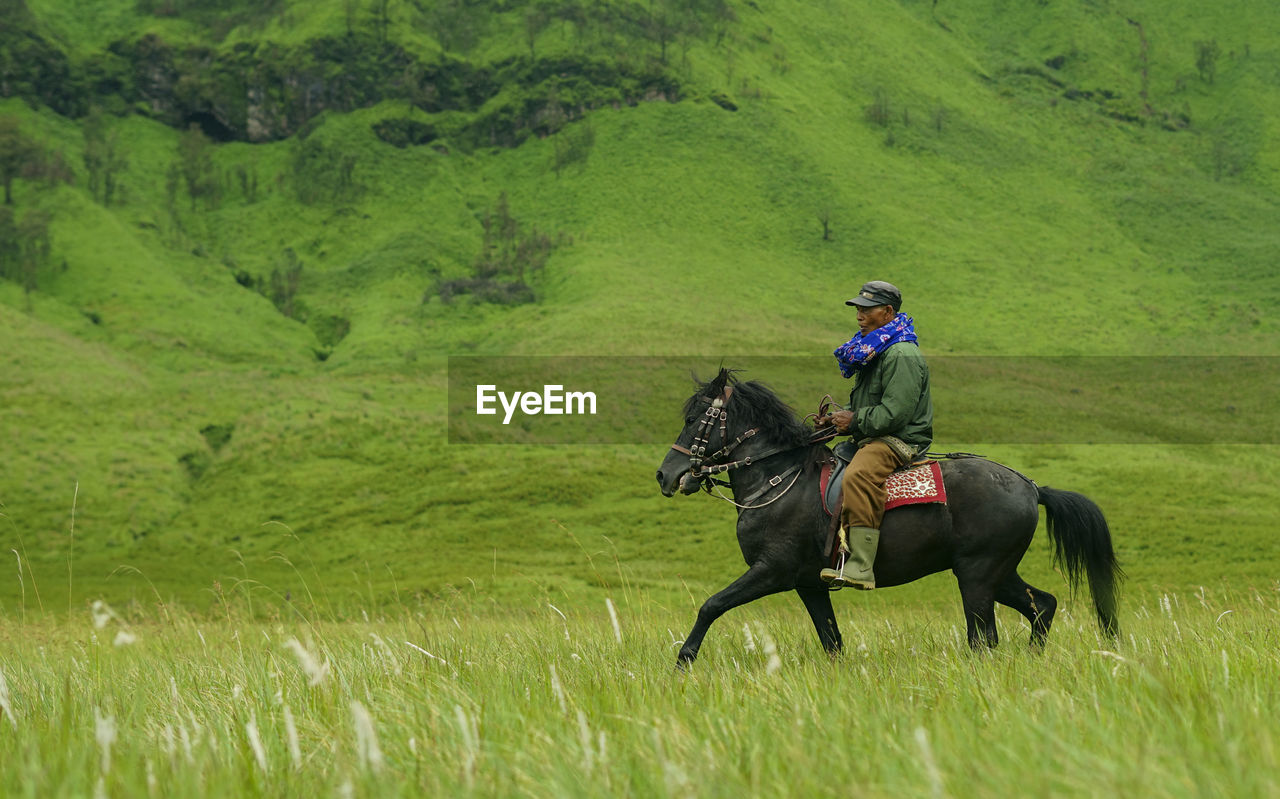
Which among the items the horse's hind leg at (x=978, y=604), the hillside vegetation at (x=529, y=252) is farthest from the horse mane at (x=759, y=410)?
the hillside vegetation at (x=529, y=252)

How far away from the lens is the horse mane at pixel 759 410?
9.10 metres

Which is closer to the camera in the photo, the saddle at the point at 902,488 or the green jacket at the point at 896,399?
the green jacket at the point at 896,399

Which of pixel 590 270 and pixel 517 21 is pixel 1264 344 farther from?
pixel 517 21

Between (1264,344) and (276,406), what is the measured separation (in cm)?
9529

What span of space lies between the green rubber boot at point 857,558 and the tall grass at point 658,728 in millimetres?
1560

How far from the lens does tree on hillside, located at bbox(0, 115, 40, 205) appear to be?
12544 centimetres

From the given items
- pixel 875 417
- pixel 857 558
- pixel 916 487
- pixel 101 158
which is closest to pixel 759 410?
pixel 875 417

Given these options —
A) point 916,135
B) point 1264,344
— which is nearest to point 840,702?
point 1264,344

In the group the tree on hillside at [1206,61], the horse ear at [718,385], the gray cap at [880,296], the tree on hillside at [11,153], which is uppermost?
the tree on hillside at [1206,61]

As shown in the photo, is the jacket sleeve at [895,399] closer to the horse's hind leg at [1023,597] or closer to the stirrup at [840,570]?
the stirrup at [840,570]

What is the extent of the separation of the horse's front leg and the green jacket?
1.52 m

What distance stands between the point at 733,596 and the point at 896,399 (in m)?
2.18

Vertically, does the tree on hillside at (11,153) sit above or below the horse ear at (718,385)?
above

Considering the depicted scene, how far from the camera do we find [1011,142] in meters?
164
